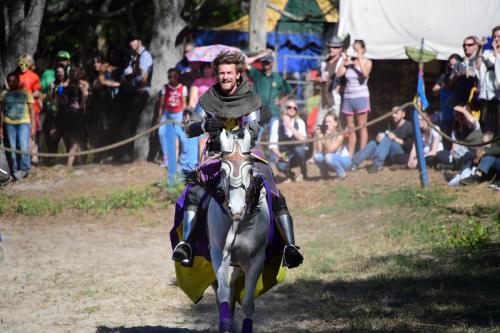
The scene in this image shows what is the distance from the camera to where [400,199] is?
1345 cm

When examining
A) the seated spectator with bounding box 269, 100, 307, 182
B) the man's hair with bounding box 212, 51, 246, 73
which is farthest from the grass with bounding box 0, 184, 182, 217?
the man's hair with bounding box 212, 51, 246, 73

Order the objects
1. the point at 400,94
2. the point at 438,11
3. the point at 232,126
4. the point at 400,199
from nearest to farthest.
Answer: the point at 232,126 < the point at 400,199 < the point at 438,11 < the point at 400,94

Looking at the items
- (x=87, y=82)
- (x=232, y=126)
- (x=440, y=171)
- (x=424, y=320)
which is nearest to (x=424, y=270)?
(x=424, y=320)

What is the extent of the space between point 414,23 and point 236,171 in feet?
39.3

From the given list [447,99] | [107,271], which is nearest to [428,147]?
[447,99]

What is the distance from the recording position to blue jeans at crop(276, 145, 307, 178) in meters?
15.8

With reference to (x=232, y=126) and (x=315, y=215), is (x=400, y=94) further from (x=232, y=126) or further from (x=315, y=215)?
(x=232, y=126)

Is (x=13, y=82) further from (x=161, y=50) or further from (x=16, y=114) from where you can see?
(x=161, y=50)

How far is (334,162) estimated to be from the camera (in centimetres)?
1551

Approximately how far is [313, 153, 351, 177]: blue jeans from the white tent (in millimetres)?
2732

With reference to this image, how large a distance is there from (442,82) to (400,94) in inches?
164

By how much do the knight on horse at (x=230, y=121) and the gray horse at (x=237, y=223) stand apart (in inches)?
11.4

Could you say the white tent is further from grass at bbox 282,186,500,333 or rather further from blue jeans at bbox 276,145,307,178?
grass at bbox 282,186,500,333

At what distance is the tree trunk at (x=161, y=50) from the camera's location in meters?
18.2
